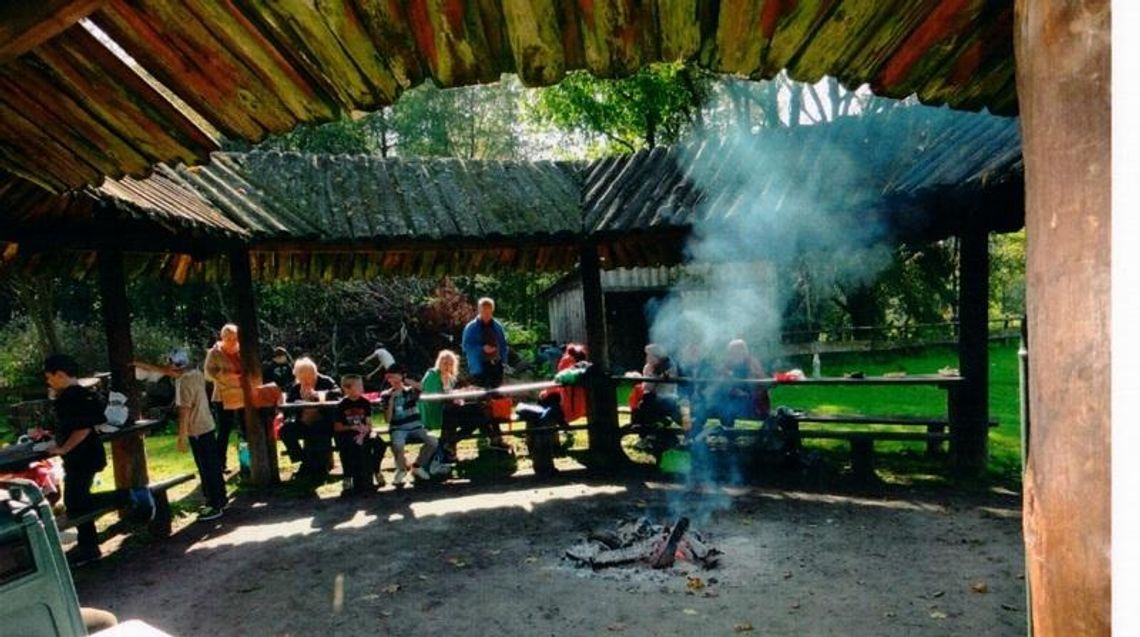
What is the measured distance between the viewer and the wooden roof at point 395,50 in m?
2.15

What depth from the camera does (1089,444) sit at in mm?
1216

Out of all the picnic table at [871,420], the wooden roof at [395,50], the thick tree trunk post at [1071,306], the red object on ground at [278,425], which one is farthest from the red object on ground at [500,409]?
the thick tree trunk post at [1071,306]

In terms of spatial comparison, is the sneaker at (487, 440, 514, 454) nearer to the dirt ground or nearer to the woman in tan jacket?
the dirt ground

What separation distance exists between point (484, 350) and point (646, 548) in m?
5.10

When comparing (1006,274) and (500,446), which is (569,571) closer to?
(500,446)

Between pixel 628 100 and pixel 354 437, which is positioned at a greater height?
pixel 628 100

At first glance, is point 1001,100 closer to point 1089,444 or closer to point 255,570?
point 1089,444

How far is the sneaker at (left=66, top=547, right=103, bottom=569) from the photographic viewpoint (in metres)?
6.43

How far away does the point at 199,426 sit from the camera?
7.73m

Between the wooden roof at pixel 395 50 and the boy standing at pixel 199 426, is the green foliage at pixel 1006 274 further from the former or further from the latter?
the wooden roof at pixel 395 50

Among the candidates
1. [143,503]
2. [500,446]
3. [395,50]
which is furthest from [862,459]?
[143,503]

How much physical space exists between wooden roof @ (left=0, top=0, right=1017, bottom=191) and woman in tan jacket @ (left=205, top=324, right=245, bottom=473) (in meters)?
6.91

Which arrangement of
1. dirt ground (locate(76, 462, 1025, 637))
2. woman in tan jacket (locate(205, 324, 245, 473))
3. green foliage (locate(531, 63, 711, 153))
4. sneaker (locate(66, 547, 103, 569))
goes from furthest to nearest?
1. green foliage (locate(531, 63, 711, 153))
2. woman in tan jacket (locate(205, 324, 245, 473))
3. sneaker (locate(66, 547, 103, 569))
4. dirt ground (locate(76, 462, 1025, 637))

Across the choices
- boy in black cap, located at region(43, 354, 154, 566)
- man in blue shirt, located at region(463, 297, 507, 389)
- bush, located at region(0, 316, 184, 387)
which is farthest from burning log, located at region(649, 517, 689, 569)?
bush, located at region(0, 316, 184, 387)
